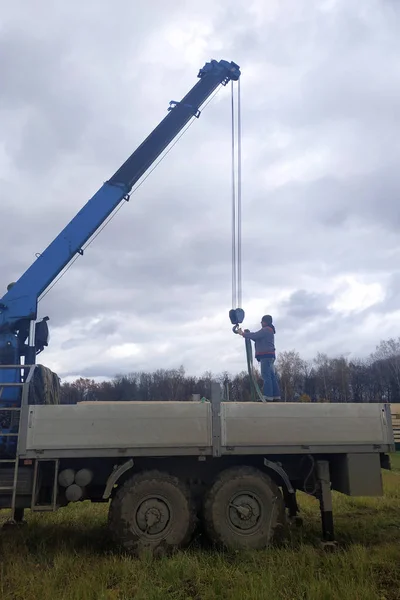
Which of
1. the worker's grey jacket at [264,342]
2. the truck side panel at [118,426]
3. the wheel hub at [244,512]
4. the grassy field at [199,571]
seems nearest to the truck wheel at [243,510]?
the wheel hub at [244,512]

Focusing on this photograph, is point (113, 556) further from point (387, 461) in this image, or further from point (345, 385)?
point (345, 385)

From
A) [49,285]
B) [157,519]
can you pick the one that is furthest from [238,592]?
[49,285]

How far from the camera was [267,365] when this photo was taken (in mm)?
8656

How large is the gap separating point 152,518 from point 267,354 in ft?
10.9

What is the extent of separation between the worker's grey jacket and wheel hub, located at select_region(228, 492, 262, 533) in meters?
2.59

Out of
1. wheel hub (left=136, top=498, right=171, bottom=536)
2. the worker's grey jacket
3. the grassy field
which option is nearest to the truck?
wheel hub (left=136, top=498, right=171, bottom=536)

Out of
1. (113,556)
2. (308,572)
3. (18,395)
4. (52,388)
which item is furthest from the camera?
(52,388)

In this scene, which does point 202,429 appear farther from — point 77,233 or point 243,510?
point 77,233

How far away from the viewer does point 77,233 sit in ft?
29.2

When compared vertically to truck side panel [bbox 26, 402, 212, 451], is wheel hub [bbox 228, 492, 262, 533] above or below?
below

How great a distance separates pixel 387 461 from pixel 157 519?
10.7 feet

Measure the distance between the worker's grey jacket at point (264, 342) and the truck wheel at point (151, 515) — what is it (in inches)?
113

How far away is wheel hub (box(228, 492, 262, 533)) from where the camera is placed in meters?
6.68

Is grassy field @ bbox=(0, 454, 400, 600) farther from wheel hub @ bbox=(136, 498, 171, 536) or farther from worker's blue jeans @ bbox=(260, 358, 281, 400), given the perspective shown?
worker's blue jeans @ bbox=(260, 358, 281, 400)
